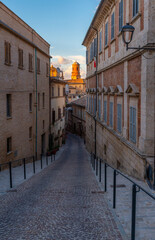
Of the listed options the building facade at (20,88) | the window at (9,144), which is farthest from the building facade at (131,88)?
the window at (9,144)

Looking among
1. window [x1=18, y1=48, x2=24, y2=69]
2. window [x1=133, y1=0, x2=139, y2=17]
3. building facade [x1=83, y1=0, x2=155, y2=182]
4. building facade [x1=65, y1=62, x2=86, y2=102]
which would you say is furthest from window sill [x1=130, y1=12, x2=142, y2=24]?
building facade [x1=65, y1=62, x2=86, y2=102]

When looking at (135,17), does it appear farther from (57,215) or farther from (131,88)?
(57,215)

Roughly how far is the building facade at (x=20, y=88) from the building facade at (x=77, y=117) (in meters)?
24.4

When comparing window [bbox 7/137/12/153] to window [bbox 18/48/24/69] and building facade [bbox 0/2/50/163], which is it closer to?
building facade [bbox 0/2/50/163]

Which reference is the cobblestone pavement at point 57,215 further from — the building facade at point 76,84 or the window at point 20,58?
the building facade at point 76,84

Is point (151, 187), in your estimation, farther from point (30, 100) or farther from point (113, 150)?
point (30, 100)

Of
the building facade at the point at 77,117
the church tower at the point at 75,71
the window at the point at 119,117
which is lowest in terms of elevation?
the building facade at the point at 77,117

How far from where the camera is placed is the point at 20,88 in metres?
18.6

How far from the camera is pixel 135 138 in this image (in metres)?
10.3

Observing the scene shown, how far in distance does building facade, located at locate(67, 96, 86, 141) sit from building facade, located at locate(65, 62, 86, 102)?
29.9 metres

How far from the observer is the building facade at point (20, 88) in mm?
15500

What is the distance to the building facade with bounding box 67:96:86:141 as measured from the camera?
50562 millimetres

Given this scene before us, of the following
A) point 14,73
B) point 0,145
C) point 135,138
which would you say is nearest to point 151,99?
point 135,138

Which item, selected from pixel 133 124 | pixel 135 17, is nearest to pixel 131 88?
pixel 133 124
